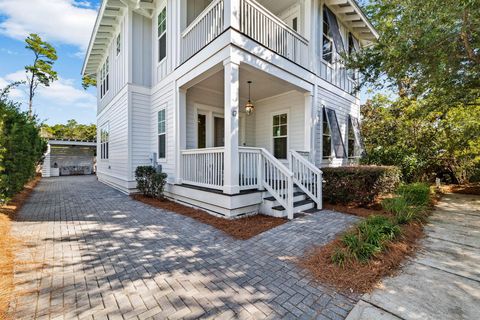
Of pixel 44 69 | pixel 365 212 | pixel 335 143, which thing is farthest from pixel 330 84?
pixel 44 69

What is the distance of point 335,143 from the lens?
8.38 metres

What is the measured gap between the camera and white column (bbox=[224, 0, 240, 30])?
4777 mm

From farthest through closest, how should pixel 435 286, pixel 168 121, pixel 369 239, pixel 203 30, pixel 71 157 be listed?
pixel 71 157
pixel 168 121
pixel 203 30
pixel 369 239
pixel 435 286

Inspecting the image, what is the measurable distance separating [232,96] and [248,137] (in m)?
4.52

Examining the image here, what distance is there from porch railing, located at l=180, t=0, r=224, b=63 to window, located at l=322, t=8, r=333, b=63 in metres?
4.62

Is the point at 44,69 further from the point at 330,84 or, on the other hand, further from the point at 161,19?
the point at 330,84

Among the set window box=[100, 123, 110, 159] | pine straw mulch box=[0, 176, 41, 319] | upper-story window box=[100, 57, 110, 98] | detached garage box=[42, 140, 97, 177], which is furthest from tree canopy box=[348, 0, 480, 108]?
detached garage box=[42, 140, 97, 177]

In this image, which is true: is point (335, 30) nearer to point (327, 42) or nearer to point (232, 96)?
point (327, 42)

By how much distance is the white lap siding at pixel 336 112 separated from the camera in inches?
311

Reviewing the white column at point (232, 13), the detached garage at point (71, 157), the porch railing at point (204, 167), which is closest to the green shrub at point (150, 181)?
the porch railing at point (204, 167)

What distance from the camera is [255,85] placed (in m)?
7.54

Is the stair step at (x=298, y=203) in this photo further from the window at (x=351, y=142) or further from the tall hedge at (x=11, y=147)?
the tall hedge at (x=11, y=147)

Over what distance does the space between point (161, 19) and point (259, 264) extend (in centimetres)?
875

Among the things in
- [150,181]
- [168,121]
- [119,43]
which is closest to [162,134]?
[168,121]
